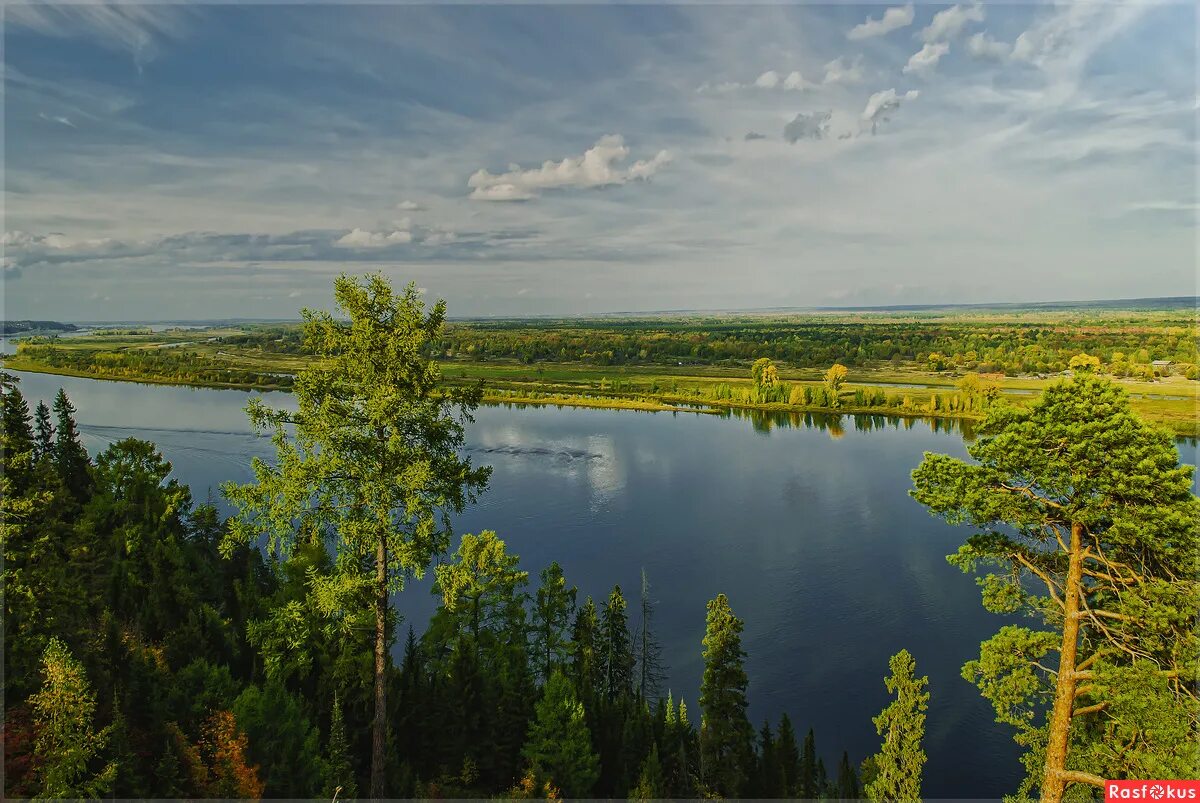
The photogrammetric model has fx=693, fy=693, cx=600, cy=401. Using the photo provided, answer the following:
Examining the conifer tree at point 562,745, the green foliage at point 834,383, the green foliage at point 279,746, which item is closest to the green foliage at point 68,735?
the green foliage at point 279,746

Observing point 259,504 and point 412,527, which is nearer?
point 259,504

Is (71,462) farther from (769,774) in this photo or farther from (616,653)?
(769,774)

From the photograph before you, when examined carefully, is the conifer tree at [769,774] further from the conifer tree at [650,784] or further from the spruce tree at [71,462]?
the spruce tree at [71,462]

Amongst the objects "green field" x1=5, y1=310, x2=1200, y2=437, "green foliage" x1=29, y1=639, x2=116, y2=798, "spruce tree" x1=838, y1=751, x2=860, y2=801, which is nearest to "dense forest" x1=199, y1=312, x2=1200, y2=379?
"green field" x1=5, y1=310, x2=1200, y2=437

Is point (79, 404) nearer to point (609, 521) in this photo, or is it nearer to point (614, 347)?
point (609, 521)

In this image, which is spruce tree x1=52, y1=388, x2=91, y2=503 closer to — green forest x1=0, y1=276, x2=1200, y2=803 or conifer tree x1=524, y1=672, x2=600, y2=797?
green forest x1=0, y1=276, x2=1200, y2=803

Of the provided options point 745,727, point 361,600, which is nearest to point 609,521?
point 745,727
